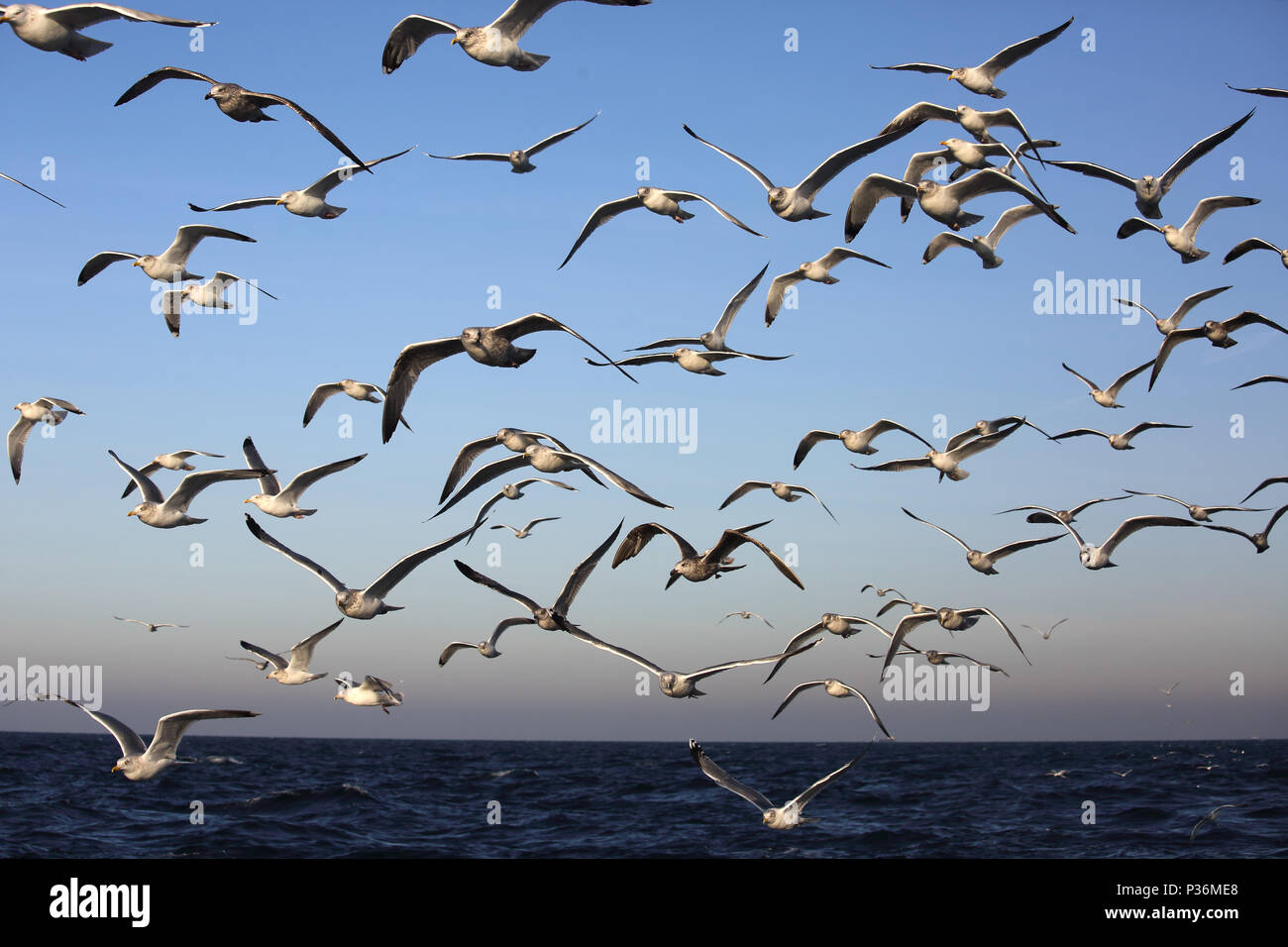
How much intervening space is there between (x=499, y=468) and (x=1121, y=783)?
42300 mm

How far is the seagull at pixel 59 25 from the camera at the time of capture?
1412 cm

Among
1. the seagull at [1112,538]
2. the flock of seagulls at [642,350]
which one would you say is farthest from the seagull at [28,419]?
the seagull at [1112,538]

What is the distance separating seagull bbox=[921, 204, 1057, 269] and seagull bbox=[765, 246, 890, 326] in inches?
58.2

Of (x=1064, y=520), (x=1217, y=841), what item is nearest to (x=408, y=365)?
(x=1064, y=520)

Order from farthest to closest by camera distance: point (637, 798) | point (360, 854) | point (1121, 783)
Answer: point (1121, 783), point (637, 798), point (360, 854)

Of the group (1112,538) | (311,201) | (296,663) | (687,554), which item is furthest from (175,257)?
(1112,538)

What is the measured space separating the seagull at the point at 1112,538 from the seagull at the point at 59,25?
710 inches

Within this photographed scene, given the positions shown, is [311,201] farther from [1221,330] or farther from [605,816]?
[605,816]

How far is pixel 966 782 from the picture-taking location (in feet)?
172

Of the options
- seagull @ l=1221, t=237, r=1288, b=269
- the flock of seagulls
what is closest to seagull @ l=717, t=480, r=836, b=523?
the flock of seagulls

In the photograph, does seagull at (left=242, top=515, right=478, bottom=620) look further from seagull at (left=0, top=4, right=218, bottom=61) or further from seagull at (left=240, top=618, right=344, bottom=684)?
seagull at (left=0, top=4, right=218, bottom=61)

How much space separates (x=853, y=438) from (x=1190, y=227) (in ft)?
23.1

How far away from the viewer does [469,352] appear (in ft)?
48.7
